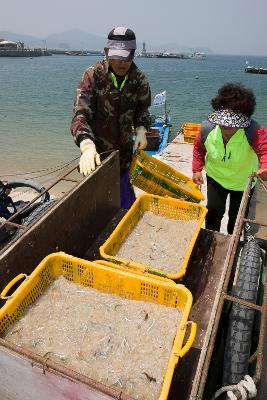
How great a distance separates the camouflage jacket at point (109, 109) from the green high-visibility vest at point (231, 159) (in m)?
1.04

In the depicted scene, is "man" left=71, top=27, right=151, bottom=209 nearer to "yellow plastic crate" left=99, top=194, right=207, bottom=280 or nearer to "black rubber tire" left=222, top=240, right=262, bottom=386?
"yellow plastic crate" left=99, top=194, right=207, bottom=280

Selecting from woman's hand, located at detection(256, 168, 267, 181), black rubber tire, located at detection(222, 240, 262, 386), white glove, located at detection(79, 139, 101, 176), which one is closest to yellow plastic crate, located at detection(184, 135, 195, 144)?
woman's hand, located at detection(256, 168, 267, 181)

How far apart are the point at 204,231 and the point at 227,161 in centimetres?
107

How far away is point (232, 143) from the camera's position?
148 inches

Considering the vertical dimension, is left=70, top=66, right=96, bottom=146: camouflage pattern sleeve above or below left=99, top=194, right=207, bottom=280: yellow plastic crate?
above

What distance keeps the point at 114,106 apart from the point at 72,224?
179 cm

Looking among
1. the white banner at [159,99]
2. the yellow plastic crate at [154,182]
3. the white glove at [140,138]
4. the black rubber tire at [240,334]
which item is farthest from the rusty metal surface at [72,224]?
the white banner at [159,99]

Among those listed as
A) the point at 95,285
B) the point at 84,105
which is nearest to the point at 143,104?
the point at 84,105

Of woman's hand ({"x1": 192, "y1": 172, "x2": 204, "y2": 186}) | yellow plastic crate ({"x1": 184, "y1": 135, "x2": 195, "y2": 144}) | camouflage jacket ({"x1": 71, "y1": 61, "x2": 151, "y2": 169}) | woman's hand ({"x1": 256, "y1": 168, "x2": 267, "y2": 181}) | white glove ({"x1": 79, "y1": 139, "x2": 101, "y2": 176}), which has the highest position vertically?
camouflage jacket ({"x1": 71, "y1": 61, "x2": 151, "y2": 169})

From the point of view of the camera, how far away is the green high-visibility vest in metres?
3.79

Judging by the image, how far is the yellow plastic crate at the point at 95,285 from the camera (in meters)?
1.96

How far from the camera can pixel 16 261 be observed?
232 centimetres

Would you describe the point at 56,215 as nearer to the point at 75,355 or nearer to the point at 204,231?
the point at 75,355

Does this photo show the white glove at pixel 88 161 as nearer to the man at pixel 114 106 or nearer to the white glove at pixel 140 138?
the man at pixel 114 106
